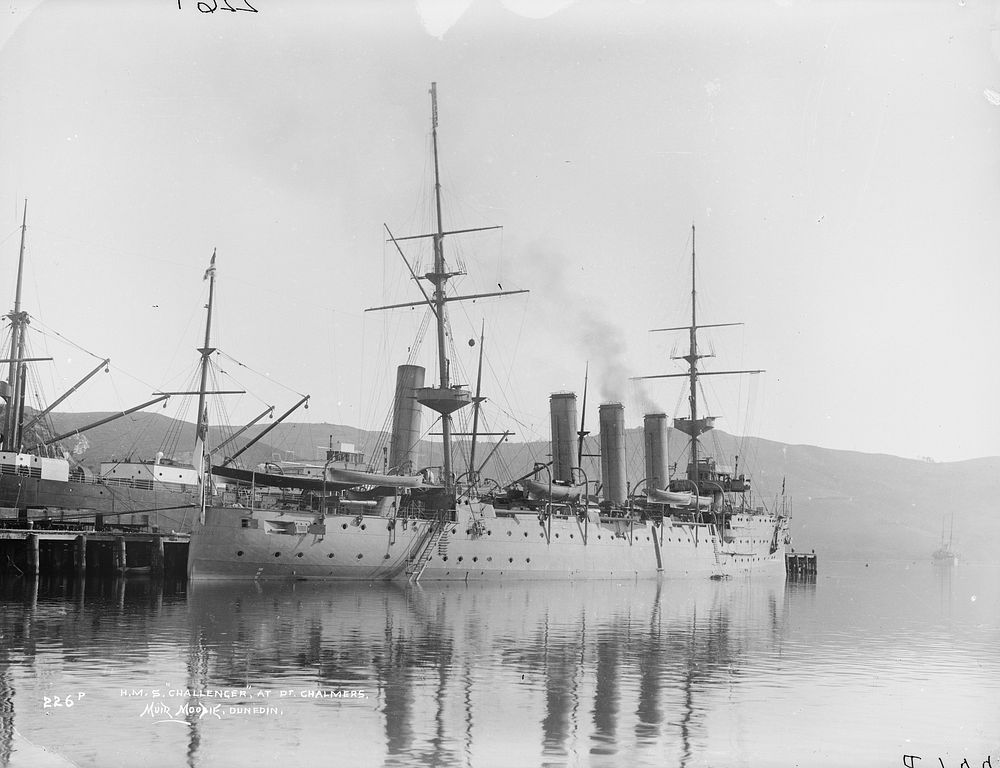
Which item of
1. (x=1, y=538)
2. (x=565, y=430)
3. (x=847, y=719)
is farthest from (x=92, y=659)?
(x=565, y=430)

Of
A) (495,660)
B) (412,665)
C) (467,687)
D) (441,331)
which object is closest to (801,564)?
(441,331)

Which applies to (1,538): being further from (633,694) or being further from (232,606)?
(633,694)

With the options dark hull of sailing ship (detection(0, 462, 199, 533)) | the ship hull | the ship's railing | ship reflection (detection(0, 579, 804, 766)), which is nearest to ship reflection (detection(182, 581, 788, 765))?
ship reflection (detection(0, 579, 804, 766))

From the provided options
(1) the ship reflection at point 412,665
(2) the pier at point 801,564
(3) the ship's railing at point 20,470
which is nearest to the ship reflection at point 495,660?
(1) the ship reflection at point 412,665

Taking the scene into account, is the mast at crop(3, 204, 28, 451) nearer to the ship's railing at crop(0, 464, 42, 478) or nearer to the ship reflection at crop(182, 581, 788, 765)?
the ship's railing at crop(0, 464, 42, 478)

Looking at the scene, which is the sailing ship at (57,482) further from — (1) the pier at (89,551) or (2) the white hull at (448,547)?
(2) the white hull at (448,547)

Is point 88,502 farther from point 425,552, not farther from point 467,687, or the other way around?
point 467,687
